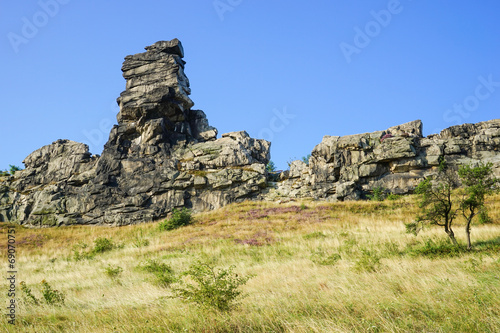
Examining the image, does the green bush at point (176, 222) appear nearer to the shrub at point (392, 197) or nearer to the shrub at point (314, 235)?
the shrub at point (314, 235)

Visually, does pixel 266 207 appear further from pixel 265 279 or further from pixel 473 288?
pixel 473 288

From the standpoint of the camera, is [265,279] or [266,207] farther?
[266,207]

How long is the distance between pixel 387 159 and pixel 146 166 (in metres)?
36.3

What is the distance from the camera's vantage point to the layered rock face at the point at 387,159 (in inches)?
1641

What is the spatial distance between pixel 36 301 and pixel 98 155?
49.9 meters

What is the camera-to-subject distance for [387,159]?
42.6 m

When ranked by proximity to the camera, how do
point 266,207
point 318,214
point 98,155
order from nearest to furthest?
point 318,214 → point 266,207 → point 98,155

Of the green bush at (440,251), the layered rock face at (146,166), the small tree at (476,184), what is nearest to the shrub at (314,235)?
the green bush at (440,251)

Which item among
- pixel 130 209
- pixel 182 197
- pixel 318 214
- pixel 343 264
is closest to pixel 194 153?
pixel 182 197

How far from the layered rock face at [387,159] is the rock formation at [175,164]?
14 centimetres

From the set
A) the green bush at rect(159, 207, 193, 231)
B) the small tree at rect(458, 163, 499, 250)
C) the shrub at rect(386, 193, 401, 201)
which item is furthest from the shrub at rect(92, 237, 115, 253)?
the shrub at rect(386, 193, 401, 201)

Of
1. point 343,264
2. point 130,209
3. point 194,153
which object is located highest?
point 194,153

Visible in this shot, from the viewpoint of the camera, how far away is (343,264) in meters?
12.4

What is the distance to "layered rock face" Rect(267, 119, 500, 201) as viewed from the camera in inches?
1641
